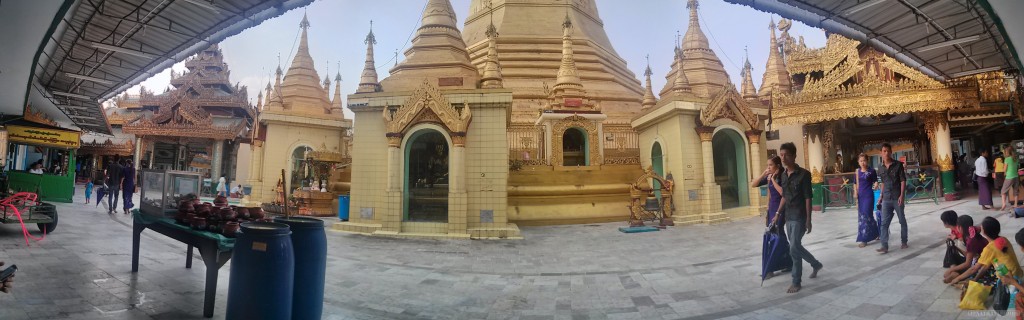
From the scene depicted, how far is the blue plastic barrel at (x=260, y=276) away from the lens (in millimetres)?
2859

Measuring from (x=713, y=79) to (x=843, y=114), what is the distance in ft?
24.2

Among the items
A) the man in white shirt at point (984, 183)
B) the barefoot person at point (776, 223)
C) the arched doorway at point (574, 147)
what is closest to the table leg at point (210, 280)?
the barefoot person at point (776, 223)

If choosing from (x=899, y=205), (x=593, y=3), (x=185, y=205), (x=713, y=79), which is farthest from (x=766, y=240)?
(x=593, y=3)

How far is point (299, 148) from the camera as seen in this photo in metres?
16.5

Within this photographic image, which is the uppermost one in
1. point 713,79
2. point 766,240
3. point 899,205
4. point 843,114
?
point 713,79

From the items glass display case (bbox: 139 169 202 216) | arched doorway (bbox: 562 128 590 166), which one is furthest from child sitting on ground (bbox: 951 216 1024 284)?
arched doorway (bbox: 562 128 590 166)

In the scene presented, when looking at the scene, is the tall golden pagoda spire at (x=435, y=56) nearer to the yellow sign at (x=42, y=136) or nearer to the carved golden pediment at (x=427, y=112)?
the carved golden pediment at (x=427, y=112)

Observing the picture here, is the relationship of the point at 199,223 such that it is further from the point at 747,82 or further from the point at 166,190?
the point at 747,82

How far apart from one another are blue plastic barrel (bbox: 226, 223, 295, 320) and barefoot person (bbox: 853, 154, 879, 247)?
692cm

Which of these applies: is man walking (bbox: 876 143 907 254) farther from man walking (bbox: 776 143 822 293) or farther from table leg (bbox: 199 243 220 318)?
table leg (bbox: 199 243 220 318)

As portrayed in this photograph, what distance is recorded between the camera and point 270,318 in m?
2.89

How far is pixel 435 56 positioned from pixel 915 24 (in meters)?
10.1

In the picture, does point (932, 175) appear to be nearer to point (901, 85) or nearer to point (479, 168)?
point (901, 85)

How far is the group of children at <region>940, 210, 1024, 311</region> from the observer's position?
313 cm
